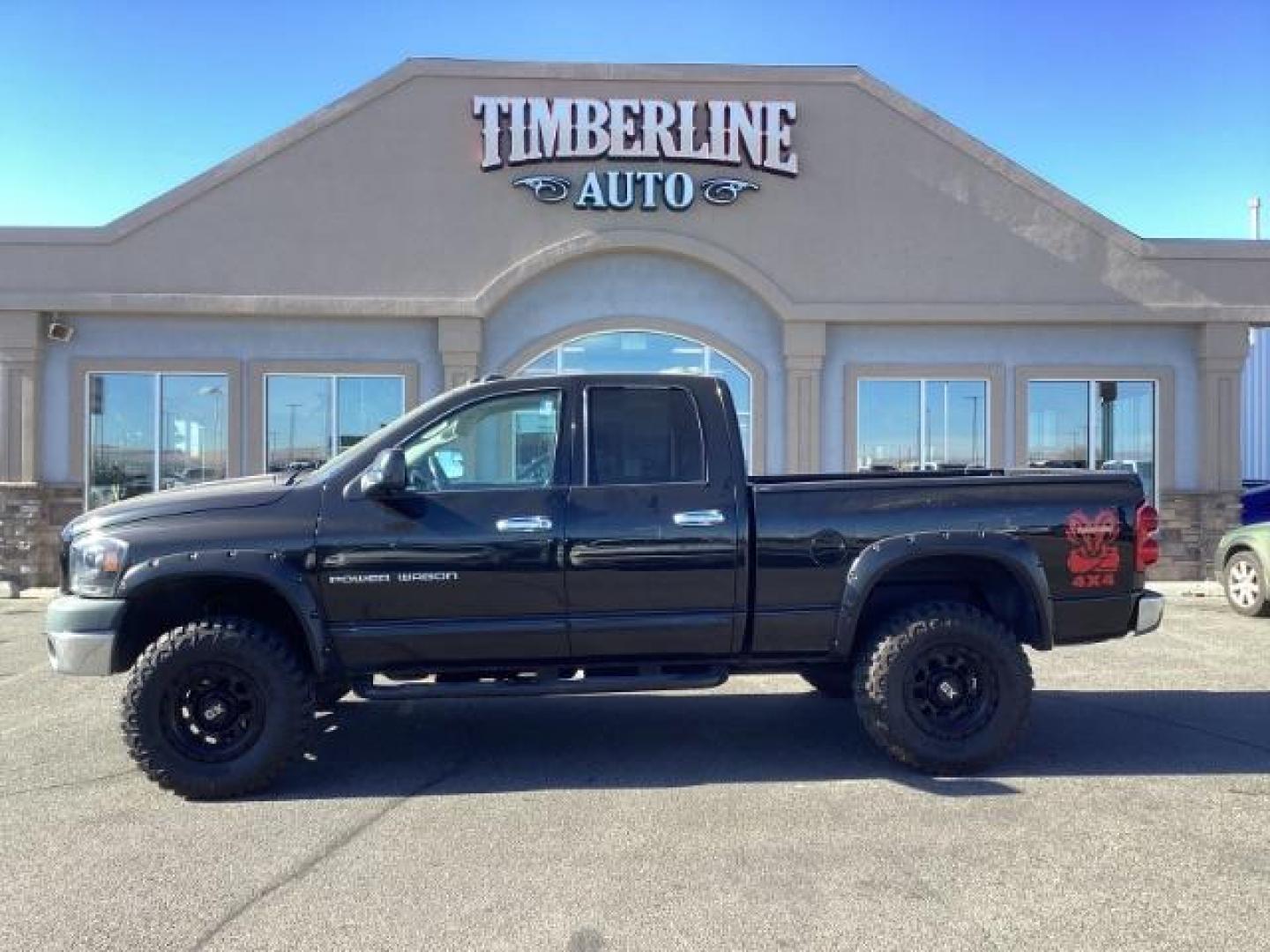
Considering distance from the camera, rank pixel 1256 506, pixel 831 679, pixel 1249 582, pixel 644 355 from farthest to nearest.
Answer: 1. pixel 1256 506
2. pixel 644 355
3. pixel 1249 582
4. pixel 831 679

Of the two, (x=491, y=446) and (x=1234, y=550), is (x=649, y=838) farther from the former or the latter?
(x=1234, y=550)

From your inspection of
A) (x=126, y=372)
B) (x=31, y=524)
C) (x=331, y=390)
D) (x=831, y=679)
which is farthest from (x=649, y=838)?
(x=31, y=524)

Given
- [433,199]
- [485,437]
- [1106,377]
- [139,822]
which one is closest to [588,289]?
[433,199]

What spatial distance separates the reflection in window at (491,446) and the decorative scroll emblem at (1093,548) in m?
2.87

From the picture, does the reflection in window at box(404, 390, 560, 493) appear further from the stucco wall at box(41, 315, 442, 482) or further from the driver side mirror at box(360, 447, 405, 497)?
the stucco wall at box(41, 315, 442, 482)

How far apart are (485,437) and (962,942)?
10.9 ft

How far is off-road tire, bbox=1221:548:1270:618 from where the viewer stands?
1048 cm

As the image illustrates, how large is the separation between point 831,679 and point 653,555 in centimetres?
201

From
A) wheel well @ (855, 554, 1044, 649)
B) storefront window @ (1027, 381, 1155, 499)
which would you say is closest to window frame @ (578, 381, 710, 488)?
wheel well @ (855, 554, 1044, 649)

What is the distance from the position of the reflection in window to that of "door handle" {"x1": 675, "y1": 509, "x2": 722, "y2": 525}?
→ 0.72 m

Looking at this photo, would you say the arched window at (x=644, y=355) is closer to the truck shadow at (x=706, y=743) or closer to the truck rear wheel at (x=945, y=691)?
the truck shadow at (x=706, y=743)

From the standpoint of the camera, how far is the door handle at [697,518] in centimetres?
542

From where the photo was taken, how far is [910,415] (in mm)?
14234

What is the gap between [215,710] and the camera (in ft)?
17.0
